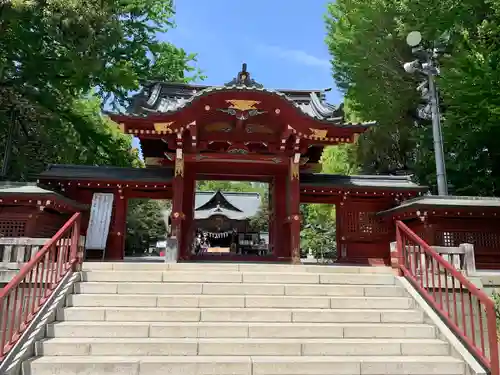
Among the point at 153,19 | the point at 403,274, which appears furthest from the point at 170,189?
the point at 153,19

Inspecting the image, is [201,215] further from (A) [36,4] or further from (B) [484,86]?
(B) [484,86]

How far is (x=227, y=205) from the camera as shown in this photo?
24.8 metres

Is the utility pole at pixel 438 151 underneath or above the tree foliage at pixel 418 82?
underneath

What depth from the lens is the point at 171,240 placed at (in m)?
10.2

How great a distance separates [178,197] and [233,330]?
19.3 feet

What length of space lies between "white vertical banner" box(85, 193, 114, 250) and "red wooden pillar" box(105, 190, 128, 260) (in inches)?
10.4

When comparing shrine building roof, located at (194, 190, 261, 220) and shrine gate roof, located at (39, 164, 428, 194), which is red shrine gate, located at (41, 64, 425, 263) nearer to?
shrine gate roof, located at (39, 164, 428, 194)

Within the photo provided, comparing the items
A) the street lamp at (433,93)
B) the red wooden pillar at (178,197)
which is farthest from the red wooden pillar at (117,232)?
the street lamp at (433,93)

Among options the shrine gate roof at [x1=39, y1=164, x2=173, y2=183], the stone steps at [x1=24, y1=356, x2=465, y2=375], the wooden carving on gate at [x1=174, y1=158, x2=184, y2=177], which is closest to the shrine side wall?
the stone steps at [x1=24, y1=356, x2=465, y2=375]

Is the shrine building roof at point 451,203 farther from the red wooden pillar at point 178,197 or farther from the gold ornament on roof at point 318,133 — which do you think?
the red wooden pillar at point 178,197

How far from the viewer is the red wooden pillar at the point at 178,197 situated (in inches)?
427

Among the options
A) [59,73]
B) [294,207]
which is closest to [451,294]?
[294,207]

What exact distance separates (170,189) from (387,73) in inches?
453

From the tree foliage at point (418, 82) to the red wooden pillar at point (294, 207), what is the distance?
583 cm
